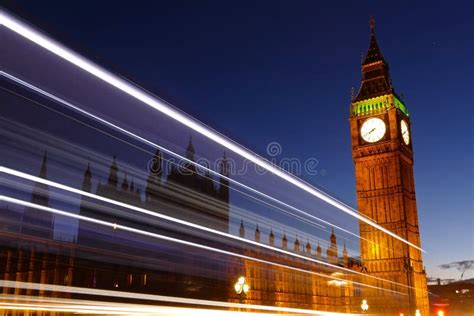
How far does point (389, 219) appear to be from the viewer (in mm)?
50281

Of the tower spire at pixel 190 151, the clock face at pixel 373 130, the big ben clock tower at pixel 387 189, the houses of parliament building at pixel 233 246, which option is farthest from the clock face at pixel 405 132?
the tower spire at pixel 190 151

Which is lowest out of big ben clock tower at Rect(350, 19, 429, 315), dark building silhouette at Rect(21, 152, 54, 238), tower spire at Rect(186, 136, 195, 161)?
dark building silhouette at Rect(21, 152, 54, 238)

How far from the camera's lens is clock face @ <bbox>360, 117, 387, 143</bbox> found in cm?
5188

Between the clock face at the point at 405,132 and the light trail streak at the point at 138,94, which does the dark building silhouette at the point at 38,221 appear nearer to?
the light trail streak at the point at 138,94

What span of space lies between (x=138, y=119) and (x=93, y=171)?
2.87 meters

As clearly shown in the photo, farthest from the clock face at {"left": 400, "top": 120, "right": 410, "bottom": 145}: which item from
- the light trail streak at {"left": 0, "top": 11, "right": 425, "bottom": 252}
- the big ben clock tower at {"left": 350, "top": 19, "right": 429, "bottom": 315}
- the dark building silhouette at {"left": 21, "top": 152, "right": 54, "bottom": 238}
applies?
the dark building silhouette at {"left": 21, "top": 152, "right": 54, "bottom": 238}

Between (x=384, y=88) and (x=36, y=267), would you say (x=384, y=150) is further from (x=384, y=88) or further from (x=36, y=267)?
(x=36, y=267)

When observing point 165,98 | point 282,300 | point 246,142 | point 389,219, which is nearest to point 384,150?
point 389,219

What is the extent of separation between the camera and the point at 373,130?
171 feet

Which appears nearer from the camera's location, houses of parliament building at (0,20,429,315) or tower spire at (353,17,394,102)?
houses of parliament building at (0,20,429,315)

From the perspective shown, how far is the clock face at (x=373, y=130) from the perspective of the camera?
51.9 meters

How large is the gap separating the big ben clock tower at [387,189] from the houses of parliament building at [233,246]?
99mm

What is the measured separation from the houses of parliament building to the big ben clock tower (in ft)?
0.33

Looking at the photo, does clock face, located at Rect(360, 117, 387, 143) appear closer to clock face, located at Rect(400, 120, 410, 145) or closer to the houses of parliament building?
the houses of parliament building
